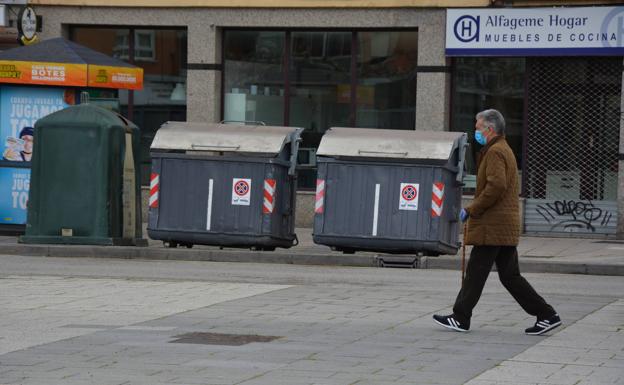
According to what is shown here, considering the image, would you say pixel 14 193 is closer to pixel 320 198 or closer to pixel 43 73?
pixel 43 73

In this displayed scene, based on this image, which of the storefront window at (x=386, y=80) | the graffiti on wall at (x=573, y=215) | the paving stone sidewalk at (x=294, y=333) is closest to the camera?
the paving stone sidewalk at (x=294, y=333)

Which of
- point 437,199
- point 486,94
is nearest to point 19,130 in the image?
point 437,199

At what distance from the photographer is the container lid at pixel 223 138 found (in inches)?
698

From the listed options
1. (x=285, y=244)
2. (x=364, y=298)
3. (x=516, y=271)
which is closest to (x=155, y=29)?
(x=285, y=244)

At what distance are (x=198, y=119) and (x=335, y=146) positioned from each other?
7016 millimetres

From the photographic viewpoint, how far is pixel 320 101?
2372cm

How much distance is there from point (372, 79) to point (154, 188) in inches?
256

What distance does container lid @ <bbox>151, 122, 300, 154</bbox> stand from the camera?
17.7m

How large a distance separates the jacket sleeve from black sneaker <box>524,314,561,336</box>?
2.97 ft

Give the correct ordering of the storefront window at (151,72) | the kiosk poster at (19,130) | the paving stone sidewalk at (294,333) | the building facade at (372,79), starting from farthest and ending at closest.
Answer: the storefront window at (151,72), the building facade at (372,79), the kiosk poster at (19,130), the paving stone sidewalk at (294,333)

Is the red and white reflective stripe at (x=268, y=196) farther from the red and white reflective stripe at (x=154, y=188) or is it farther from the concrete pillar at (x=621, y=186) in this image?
the concrete pillar at (x=621, y=186)

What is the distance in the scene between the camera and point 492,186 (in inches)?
391

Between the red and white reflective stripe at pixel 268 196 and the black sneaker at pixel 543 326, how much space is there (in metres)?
8.05

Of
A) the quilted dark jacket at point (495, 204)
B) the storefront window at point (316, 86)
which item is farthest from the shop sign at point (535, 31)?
the quilted dark jacket at point (495, 204)
